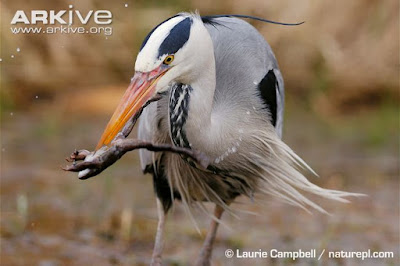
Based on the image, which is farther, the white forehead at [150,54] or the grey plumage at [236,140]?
the grey plumage at [236,140]

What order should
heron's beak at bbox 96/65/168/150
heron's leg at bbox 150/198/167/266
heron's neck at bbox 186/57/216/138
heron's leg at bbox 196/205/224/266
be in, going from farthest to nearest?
1. heron's leg at bbox 196/205/224/266
2. heron's leg at bbox 150/198/167/266
3. heron's neck at bbox 186/57/216/138
4. heron's beak at bbox 96/65/168/150

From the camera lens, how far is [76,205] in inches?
181

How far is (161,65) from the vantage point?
2539 millimetres

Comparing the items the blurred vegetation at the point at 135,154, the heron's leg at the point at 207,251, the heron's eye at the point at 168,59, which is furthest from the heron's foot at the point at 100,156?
the blurred vegetation at the point at 135,154

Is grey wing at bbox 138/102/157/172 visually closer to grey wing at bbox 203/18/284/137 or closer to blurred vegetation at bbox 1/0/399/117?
grey wing at bbox 203/18/284/137

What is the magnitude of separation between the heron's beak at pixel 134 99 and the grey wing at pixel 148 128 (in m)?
0.57

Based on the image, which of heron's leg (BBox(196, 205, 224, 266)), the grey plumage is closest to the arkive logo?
the grey plumage

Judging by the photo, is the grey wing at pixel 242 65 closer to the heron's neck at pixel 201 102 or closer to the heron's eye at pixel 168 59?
the heron's neck at pixel 201 102

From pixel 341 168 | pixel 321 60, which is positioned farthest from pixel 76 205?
pixel 321 60

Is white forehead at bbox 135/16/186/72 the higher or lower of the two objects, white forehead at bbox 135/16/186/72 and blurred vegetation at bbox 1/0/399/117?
the higher

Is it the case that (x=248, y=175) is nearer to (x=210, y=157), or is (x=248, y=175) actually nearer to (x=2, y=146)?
(x=210, y=157)

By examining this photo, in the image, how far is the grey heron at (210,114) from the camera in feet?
8.35

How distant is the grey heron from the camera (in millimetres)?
2545

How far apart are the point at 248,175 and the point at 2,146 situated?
2.97 metres
